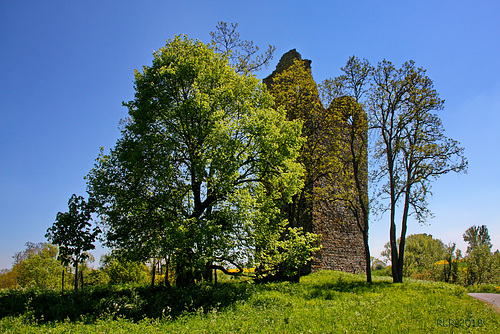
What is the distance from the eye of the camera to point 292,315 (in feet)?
29.9

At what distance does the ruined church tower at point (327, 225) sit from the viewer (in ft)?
61.1

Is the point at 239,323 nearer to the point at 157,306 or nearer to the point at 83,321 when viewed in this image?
the point at 157,306

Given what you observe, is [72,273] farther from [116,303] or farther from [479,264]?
[479,264]

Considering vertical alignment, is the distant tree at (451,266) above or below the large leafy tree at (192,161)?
below

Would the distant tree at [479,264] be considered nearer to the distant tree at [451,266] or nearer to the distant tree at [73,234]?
the distant tree at [451,266]

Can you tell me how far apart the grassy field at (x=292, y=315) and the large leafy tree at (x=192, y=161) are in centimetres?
173

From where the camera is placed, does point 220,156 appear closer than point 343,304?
No

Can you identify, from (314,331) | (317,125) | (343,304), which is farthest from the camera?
(317,125)

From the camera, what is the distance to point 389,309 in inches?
376

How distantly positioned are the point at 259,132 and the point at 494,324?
9.32 metres

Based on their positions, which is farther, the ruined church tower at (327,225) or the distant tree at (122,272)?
the ruined church tower at (327,225)

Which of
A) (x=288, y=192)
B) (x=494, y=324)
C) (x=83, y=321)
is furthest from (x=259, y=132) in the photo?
(x=494, y=324)

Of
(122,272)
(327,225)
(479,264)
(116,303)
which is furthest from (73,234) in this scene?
(479,264)

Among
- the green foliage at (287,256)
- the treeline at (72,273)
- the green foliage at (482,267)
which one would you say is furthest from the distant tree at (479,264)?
the treeline at (72,273)
